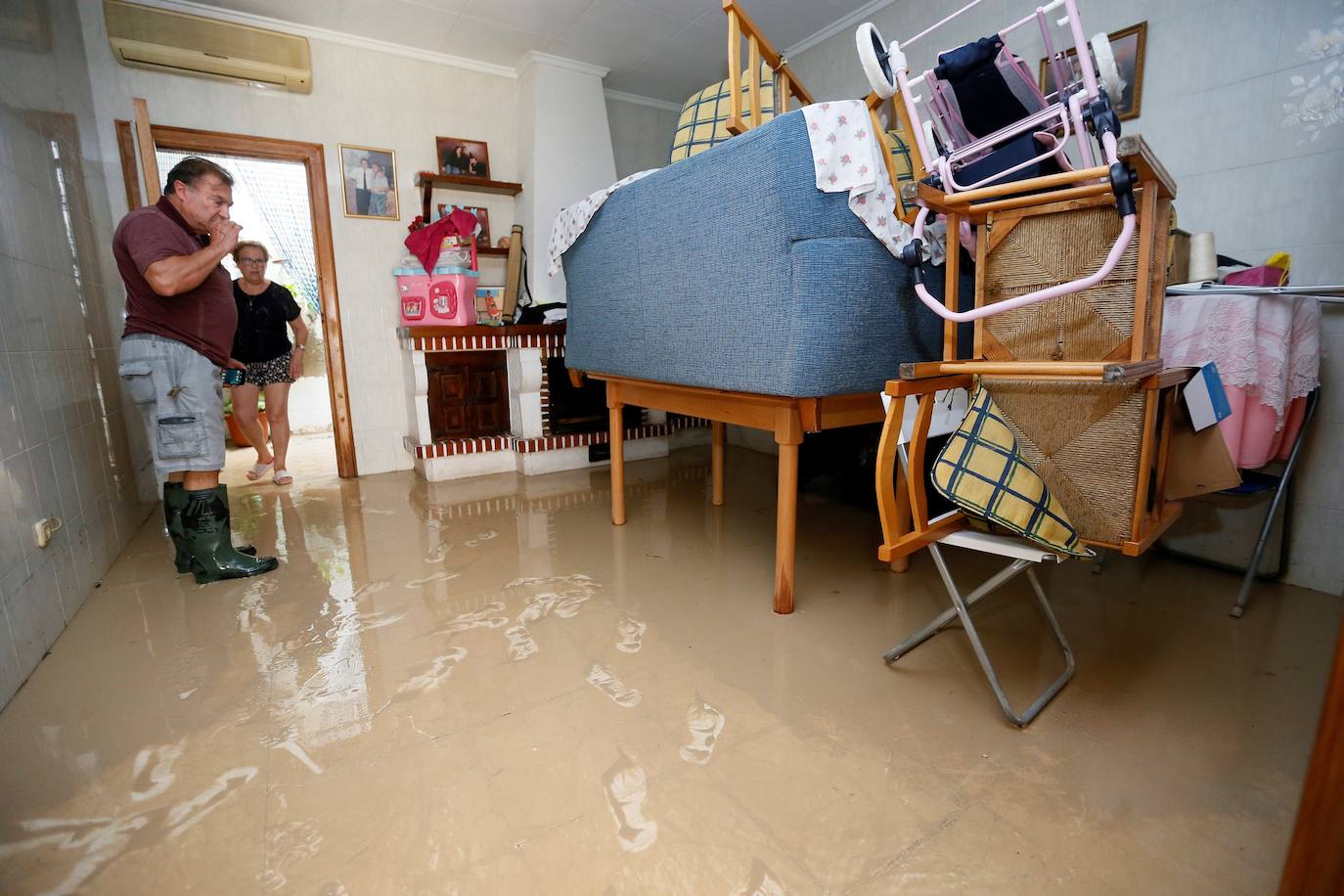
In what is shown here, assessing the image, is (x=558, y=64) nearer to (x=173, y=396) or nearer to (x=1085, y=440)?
(x=173, y=396)

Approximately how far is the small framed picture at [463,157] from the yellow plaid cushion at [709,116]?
6.88ft

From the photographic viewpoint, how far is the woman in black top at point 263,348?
133 inches

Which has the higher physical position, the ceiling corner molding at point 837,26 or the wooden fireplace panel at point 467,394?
the ceiling corner molding at point 837,26

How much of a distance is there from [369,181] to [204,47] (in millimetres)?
862

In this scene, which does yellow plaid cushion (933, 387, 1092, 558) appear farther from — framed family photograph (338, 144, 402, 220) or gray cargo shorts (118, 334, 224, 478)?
framed family photograph (338, 144, 402, 220)

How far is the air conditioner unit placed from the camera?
2.82 meters

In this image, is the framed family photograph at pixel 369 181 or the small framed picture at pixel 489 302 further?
the small framed picture at pixel 489 302

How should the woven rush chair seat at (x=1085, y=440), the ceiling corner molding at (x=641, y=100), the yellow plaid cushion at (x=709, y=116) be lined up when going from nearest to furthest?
the woven rush chair seat at (x=1085, y=440)
the yellow plaid cushion at (x=709, y=116)
the ceiling corner molding at (x=641, y=100)

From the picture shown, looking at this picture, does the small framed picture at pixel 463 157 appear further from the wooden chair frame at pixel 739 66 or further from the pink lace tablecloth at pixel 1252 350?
the pink lace tablecloth at pixel 1252 350

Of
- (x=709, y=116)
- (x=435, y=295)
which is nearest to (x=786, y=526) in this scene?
(x=709, y=116)

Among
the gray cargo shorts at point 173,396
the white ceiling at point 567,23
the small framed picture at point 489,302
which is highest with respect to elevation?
the white ceiling at point 567,23

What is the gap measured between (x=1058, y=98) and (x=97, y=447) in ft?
9.88

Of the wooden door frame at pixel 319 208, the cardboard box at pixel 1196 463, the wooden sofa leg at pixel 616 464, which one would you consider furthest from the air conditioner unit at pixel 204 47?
the cardboard box at pixel 1196 463

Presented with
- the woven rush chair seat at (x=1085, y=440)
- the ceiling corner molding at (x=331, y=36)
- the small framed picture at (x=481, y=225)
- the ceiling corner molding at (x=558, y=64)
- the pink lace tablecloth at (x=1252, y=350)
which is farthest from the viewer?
the small framed picture at (x=481, y=225)
